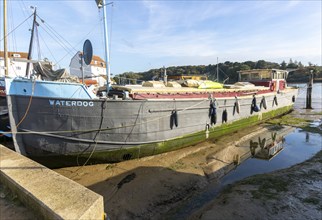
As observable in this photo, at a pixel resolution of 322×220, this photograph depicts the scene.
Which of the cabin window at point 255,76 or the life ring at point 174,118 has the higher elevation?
the cabin window at point 255,76

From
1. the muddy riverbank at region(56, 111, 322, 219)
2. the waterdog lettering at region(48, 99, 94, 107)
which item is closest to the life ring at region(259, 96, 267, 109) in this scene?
the muddy riverbank at region(56, 111, 322, 219)

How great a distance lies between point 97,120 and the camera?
24.1 feet

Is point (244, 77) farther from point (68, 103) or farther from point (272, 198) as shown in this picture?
point (68, 103)

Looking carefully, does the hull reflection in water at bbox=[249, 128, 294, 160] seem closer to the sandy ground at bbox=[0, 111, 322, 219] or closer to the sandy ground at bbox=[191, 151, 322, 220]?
the sandy ground at bbox=[0, 111, 322, 219]

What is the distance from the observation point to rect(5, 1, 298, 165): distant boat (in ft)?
23.3

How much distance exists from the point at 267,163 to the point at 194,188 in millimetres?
3869

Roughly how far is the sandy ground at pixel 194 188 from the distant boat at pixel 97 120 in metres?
0.62

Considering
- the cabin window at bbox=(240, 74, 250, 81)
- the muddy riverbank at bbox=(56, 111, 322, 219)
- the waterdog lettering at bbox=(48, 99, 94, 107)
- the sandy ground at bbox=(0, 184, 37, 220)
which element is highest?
the cabin window at bbox=(240, 74, 250, 81)

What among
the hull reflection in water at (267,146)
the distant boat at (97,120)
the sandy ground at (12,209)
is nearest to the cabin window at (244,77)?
the hull reflection in water at (267,146)

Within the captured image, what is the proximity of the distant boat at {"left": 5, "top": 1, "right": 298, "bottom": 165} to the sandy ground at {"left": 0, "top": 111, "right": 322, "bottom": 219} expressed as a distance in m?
0.62

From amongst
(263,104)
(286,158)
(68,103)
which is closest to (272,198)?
(286,158)

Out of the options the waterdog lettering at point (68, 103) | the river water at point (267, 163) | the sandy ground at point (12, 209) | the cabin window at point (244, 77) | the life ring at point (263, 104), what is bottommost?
the river water at point (267, 163)

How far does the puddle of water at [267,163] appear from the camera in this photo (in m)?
5.84

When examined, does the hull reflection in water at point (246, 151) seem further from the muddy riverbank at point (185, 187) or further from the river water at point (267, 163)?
the river water at point (267, 163)
